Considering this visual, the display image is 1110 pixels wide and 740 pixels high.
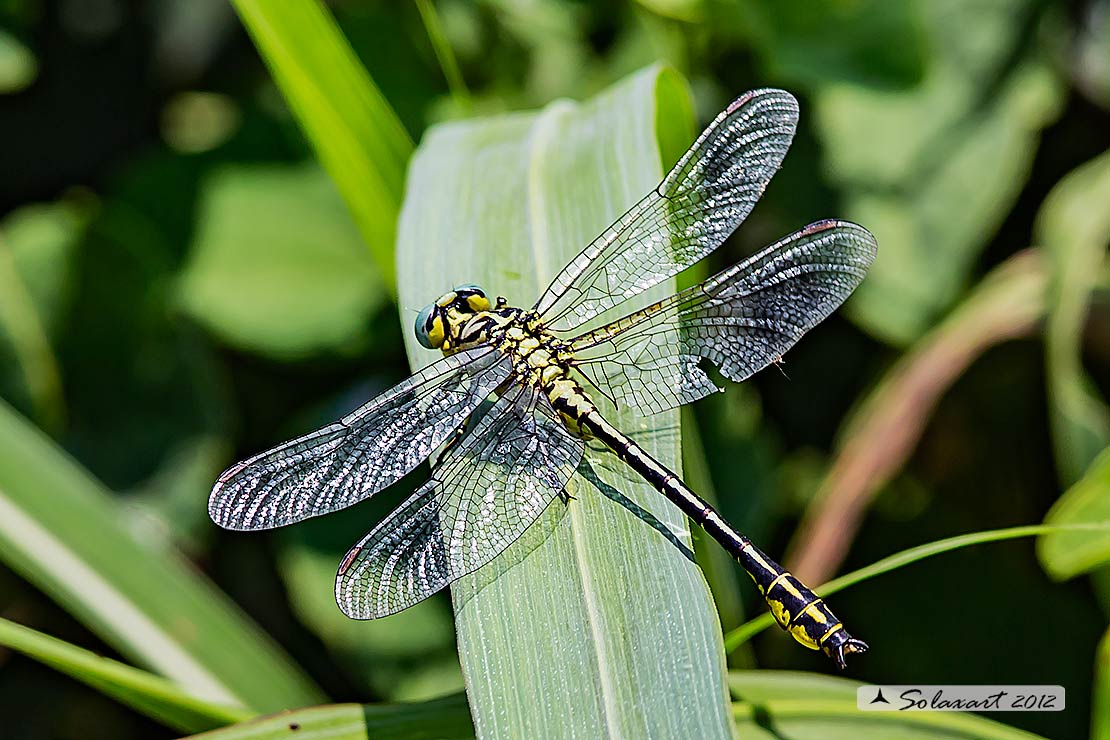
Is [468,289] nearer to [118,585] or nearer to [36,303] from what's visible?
[118,585]

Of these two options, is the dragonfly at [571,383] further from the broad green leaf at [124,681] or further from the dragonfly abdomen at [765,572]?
the broad green leaf at [124,681]

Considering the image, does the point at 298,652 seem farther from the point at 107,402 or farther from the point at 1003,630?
the point at 1003,630

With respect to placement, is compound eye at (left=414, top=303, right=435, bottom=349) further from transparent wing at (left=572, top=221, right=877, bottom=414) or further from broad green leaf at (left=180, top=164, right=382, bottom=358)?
broad green leaf at (left=180, top=164, right=382, bottom=358)

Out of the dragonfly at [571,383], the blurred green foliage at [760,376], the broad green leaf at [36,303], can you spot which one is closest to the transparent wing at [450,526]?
the dragonfly at [571,383]

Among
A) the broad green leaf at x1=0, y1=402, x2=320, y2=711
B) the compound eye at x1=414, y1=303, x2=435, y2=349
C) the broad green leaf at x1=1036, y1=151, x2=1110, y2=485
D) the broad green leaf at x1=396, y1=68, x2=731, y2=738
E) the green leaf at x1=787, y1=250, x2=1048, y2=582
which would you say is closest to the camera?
the broad green leaf at x1=396, y1=68, x2=731, y2=738

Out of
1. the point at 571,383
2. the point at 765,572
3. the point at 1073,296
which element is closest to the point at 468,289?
the point at 571,383

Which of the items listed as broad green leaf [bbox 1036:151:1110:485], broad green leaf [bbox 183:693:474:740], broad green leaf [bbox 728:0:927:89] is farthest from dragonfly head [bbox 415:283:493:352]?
broad green leaf [bbox 1036:151:1110:485]
